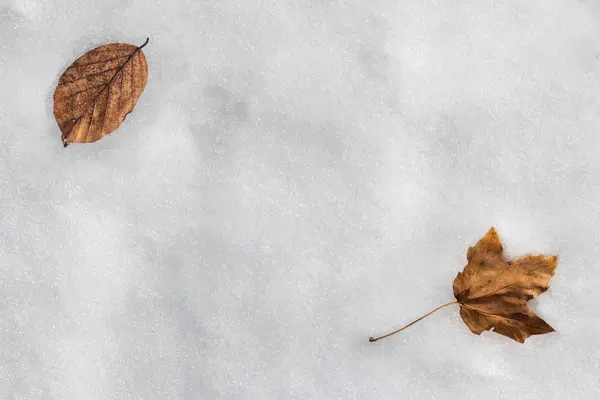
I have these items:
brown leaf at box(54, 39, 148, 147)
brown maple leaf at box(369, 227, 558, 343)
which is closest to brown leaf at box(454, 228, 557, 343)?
brown maple leaf at box(369, 227, 558, 343)

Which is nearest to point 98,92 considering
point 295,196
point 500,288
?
point 295,196

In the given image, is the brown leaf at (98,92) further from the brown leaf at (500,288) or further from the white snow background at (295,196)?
the brown leaf at (500,288)

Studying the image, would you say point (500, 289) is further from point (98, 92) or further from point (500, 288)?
point (98, 92)

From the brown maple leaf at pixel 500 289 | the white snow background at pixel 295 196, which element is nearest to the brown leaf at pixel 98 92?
the white snow background at pixel 295 196

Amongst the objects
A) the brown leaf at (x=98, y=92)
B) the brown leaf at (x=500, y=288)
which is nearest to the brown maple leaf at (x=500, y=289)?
the brown leaf at (x=500, y=288)

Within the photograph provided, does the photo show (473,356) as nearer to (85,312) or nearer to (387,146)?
(387,146)
